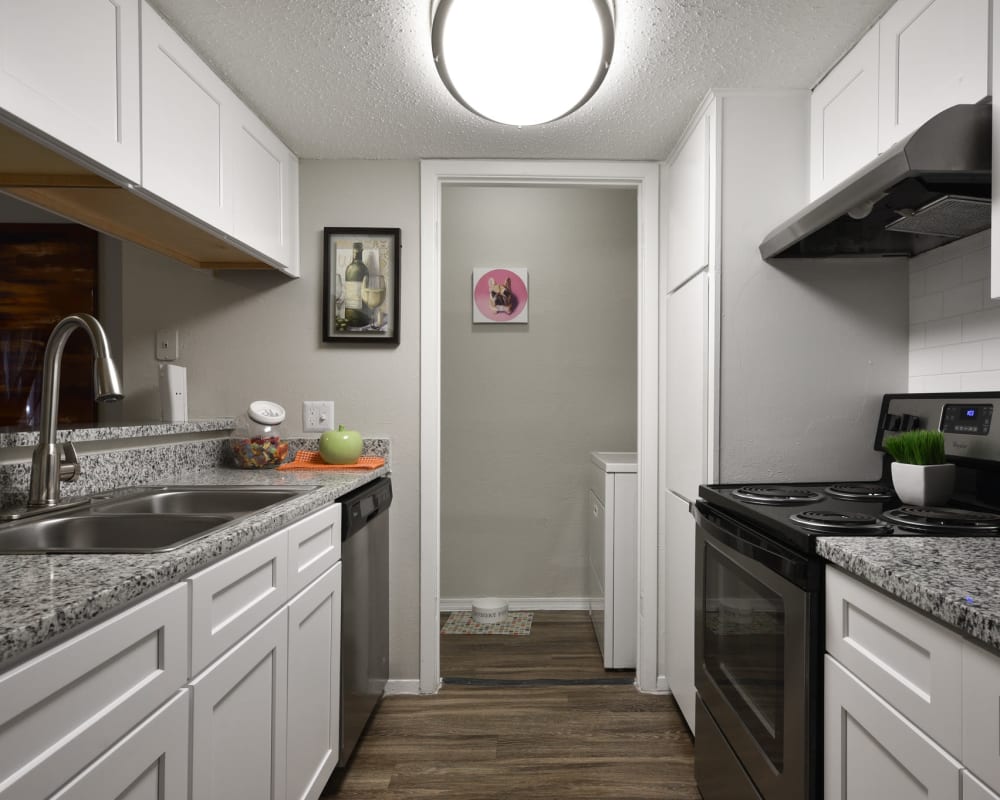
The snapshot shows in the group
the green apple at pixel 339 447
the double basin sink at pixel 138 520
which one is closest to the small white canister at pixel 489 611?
the green apple at pixel 339 447

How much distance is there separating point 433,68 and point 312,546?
1.34 metres

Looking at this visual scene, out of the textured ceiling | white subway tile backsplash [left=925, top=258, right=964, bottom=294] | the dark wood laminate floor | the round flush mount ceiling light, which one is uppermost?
the textured ceiling

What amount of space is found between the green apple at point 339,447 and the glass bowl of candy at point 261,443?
17 centimetres

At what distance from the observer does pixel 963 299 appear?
1660 millimetres

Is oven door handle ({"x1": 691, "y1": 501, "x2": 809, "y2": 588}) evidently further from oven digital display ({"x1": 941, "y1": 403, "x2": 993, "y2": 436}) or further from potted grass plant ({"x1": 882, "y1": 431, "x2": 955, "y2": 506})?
oven digital display ({"x1": 941, "y1": 403, "x2": 993, "y2": 436})

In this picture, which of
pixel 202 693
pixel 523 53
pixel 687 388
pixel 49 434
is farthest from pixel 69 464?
pixel 687 388

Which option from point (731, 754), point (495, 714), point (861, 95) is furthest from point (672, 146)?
point (495, 714)

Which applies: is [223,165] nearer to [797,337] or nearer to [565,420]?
[797,337]

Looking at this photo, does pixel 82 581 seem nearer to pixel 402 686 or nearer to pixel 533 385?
pixel 402 686

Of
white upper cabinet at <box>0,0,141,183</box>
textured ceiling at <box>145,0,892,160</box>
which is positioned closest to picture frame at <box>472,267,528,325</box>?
textured ceiling at <box>145,0,892,160</box>

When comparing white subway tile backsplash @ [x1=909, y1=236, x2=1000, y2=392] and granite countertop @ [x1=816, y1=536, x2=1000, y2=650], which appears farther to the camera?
white subway tile backsplash @ [x1=909, y1=236, x2=1000, y2=392]

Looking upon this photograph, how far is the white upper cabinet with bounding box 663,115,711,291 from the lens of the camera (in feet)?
6.58

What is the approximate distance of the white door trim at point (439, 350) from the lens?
8.19 ft

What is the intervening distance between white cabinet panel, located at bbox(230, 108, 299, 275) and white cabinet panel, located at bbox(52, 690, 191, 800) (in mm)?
1419
